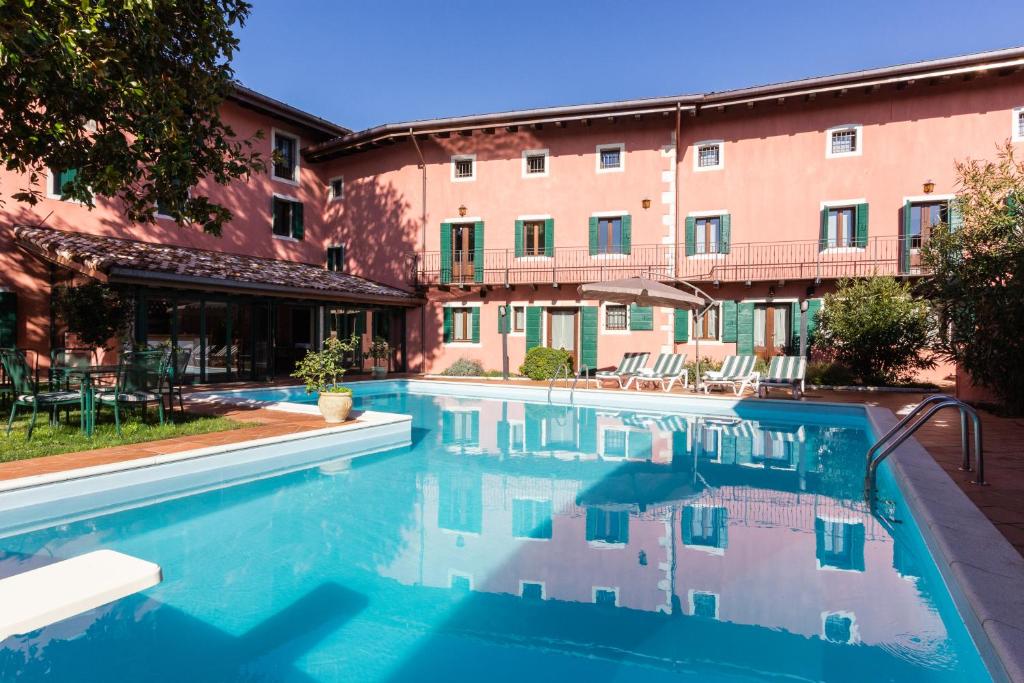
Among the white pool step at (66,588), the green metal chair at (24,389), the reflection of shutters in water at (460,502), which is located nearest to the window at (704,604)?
the reflection of shutters in water at (460,502)

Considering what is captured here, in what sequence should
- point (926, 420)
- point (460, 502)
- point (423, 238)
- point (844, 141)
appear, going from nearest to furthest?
point (926, 420)
point (460, 502)
point (844, 141)
point (423, 238)

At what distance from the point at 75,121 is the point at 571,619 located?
739 centimetres

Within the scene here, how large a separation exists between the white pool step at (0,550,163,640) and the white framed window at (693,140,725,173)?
16665mm

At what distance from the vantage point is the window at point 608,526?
14.4ft

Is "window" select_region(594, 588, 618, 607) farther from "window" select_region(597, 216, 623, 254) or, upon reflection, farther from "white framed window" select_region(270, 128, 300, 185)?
"white framed window" select_region(270, 128, 300, 185)

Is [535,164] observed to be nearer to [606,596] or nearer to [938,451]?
[938,451]

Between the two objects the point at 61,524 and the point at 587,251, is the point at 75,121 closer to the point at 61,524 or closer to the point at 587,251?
the point at 61,524

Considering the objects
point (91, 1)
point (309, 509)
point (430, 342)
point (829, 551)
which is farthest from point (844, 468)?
point (430, 342)

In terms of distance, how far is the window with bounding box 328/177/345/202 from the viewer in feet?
63.9

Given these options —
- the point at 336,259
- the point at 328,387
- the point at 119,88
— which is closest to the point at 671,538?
the point at 328,387

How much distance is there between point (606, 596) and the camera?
350 centimetres

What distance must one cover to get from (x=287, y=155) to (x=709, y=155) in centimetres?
1312

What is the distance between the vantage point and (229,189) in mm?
16406

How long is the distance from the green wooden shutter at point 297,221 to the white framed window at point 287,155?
0.78m
